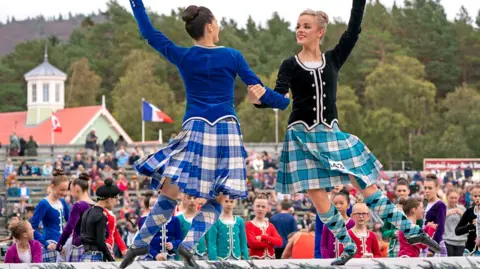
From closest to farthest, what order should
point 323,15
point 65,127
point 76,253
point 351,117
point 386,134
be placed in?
point 323,15 → point 76,253 → point 65,127 → point 386,134 → point 351,117

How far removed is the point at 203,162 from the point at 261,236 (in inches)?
177

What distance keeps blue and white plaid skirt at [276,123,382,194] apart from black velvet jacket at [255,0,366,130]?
69 millimetres

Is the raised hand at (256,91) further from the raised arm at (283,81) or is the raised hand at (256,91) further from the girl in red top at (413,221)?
the girl in red top at (413,221)

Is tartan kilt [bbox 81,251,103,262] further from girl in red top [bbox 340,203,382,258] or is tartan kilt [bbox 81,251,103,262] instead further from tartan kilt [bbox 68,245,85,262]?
girl in red top [bbox 340,203,382,258]

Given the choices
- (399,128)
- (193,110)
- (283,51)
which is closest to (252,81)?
(193,110)

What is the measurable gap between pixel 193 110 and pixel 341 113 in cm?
7396

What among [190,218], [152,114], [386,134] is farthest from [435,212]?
[386,134]

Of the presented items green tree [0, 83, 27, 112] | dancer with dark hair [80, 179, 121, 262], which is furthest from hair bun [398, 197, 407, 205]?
green tree [0, 83, 27, 112]

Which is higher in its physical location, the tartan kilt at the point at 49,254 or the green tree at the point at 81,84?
the green tree at the point at 81,84

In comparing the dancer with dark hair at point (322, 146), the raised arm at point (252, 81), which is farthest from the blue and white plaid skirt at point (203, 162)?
the dancer with dark hair at point (322, 146)

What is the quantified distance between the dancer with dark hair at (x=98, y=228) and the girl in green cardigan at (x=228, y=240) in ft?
4.55

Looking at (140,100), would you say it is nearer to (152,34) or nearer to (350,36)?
(350,36)

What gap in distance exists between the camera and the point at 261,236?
42.9 feet

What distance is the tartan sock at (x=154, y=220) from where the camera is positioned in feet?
29.0
